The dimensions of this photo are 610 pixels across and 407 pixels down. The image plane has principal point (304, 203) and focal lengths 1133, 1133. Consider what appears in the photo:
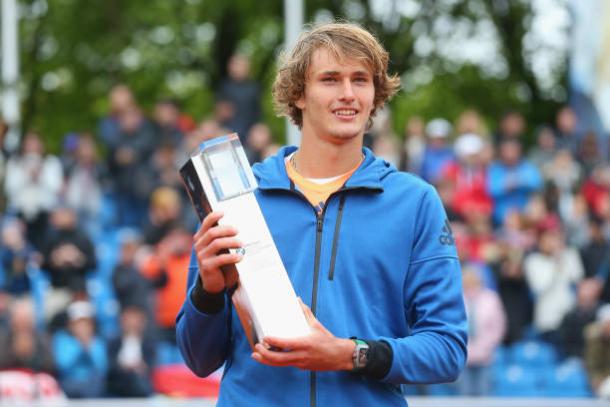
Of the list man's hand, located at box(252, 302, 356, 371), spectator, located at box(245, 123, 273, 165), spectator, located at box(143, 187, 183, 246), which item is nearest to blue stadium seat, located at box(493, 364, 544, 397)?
spectator, located at box(245, 123, 273, 165)

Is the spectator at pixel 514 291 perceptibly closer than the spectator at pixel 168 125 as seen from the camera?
Yes

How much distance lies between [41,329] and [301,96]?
24.6ft

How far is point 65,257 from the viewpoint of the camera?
11.3 meters

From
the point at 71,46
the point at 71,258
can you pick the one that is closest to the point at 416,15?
the point at 71,46

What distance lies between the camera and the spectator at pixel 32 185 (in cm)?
1216

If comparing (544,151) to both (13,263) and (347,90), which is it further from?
(347,90)

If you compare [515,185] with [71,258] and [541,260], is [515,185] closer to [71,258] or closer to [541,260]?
[541,260]

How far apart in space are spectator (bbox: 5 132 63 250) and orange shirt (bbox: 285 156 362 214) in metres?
9.05

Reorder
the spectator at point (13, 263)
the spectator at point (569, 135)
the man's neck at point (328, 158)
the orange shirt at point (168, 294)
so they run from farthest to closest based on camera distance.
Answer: the spectator at point (569, 135), the spectator at point (13, 263), the orange shirt at point (168, 294), the man's neck at point (328, 158)

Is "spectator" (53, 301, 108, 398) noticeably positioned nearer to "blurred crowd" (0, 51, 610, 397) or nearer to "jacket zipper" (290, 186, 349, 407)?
"blurred crowd" (0, 51, 610, 397)

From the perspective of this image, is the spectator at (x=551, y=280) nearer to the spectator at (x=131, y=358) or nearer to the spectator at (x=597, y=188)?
the spectator at (x=597, y=188)

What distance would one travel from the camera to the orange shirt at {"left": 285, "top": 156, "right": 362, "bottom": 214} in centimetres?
338

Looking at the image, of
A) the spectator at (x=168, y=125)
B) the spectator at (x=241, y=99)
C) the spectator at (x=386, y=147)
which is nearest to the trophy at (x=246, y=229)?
the spectator at (x=386, y=147)

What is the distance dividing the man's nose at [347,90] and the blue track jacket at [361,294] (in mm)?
234
